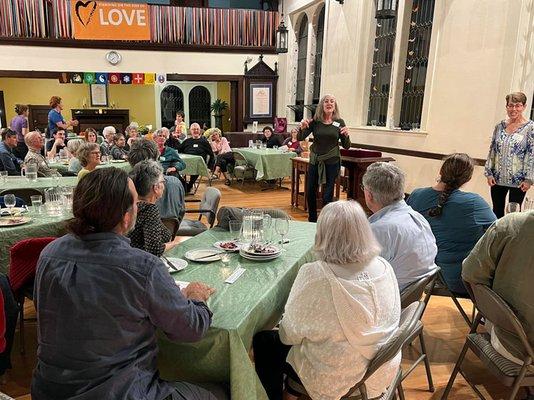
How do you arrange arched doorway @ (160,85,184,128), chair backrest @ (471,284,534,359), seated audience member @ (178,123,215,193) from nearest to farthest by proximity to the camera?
1. chair backrest @ (471,284,534,359)
2. seated audience member @ (178,123,215,193)
3. arched doorway @ (160,85,184,128)

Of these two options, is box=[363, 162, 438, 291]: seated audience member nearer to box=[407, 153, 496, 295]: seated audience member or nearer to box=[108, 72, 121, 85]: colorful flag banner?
box=[407, 153, 496, 295]: seated audience member

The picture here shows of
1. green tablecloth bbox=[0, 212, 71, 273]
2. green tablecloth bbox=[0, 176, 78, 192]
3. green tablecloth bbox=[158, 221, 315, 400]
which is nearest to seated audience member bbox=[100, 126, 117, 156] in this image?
green tablecloth bbox=[0, 176, 78, 192]

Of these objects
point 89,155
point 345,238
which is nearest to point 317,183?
point 89,155

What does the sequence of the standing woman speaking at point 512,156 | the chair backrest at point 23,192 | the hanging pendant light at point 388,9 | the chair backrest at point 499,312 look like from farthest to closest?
1. the hanging pendant light at point 388,9
2. the standing woman speaking at point 512,156
3. the chair backrest at point 23,192
4. the chair backrest at point 499,312

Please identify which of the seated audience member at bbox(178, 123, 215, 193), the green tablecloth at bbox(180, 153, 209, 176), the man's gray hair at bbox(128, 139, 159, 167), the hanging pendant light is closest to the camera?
the man's gray hair at bbox(128, 139, 159, 167)

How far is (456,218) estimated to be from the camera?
255 cm

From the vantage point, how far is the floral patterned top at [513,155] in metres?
3.93

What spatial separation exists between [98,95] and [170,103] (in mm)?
2252

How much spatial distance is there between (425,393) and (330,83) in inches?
299

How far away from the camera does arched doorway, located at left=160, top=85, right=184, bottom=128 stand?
13.8 metres

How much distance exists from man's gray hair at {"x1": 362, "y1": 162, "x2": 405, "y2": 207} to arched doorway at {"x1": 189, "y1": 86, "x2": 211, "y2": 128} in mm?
12555

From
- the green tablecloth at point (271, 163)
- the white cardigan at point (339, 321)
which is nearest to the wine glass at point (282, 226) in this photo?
the white cardigan at point (339, 321)

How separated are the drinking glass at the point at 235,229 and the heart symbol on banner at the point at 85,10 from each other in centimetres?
880

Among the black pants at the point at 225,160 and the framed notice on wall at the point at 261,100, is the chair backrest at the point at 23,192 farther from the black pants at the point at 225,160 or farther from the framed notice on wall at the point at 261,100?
the framed notice on wall at the point at 261,100
